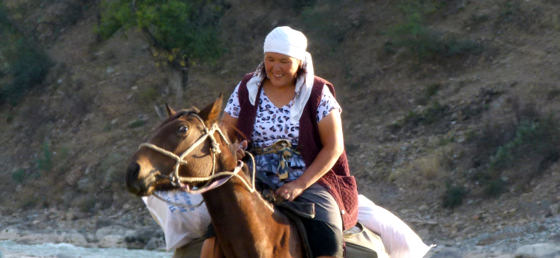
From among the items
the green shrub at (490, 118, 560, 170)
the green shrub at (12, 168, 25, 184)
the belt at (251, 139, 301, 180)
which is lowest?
the green shrub at (12, 168, 25, 184)

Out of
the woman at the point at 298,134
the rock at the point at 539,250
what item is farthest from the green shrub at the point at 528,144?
the woman at the point at 298,134

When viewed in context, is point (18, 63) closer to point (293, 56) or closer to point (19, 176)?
point (19, 176)

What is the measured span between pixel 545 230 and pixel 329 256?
262 inches

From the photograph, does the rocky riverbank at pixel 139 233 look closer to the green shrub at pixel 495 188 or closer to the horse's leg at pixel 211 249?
the green shrub at pixel 495 188

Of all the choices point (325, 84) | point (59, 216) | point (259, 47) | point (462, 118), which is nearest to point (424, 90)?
point (462, 118)

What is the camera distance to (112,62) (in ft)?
69.8

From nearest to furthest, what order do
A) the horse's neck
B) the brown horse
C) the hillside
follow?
1. the brown horse
2. the horse's neck
3. the hillside

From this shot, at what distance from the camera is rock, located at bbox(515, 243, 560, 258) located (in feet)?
30.3

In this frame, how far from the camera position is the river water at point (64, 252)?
12258 mm

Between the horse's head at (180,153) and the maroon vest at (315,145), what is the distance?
0.59 metres

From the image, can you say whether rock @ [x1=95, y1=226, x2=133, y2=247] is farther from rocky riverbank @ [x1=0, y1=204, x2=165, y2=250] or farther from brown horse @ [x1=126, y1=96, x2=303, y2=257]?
brown horse @ [x1=126, y1=96, x2=303, y2=257]

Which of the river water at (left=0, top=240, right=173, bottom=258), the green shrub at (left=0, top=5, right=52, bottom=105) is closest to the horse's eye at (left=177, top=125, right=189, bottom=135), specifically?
the river water at (left=0, top=240, right=173, bottom=258)

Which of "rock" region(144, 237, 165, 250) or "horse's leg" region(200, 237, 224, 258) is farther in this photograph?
"rock" region(144, 237, 165, 250)

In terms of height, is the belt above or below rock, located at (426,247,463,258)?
above
